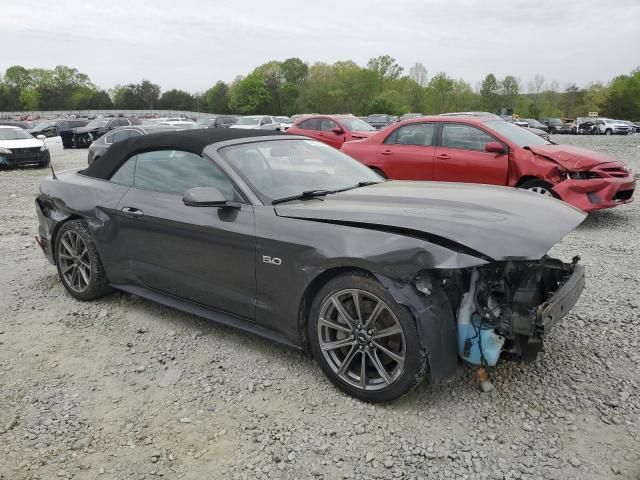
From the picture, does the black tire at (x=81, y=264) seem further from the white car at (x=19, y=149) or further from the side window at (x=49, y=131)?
the side window at (x=49, y=131)

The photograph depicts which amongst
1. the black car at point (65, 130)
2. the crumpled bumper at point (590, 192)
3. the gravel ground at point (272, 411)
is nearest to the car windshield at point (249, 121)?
the black car at point (65, 130)

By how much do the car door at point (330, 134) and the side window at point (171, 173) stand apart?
1125cm

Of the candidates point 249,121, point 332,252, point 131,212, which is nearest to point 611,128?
point 249,121

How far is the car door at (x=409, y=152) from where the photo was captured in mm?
7758

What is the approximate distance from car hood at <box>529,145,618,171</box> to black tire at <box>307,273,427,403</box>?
5.01m

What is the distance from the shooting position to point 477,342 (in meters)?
2.70

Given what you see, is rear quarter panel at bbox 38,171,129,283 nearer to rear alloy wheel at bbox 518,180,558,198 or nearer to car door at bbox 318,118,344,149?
rear alloy wheel at bbox 518,180,558,198

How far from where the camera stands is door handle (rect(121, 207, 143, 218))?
153 inches

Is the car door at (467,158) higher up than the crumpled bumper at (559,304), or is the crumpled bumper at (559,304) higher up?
the car door at (467,158)

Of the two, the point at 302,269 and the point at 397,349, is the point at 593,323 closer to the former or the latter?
the point at 397,349

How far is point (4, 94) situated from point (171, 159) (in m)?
117

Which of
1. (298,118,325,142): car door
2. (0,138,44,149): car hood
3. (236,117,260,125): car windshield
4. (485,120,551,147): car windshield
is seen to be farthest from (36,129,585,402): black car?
(236,117,260,125): car windshield

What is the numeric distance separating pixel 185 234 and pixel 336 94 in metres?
81.3

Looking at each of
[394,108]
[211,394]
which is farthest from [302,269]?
[394,108]
